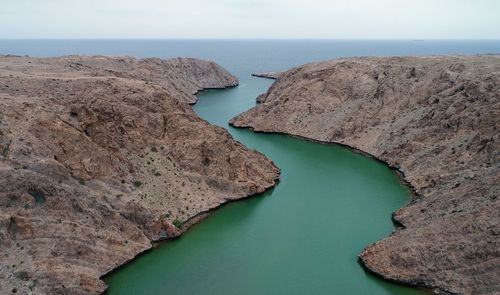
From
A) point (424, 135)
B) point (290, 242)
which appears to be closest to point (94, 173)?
point (290, 242)

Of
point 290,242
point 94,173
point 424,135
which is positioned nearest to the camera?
point 94,173

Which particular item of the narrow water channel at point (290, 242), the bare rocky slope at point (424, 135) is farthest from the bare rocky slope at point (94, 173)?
the bare rocky slope at point (424, 135)

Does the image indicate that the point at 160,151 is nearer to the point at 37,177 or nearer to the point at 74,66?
the point at 37,177

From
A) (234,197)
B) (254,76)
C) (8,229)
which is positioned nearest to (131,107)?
(234,197)

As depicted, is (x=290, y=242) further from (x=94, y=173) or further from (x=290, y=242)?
(x=94, y=173)

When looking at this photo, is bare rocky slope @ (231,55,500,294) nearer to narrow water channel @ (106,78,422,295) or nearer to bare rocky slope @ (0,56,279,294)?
narrow water channel @ (106,78,422,295)

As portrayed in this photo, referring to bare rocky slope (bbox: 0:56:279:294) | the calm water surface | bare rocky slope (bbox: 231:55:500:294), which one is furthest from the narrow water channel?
bare rocky slope (bbox: 231:55:500:294)
